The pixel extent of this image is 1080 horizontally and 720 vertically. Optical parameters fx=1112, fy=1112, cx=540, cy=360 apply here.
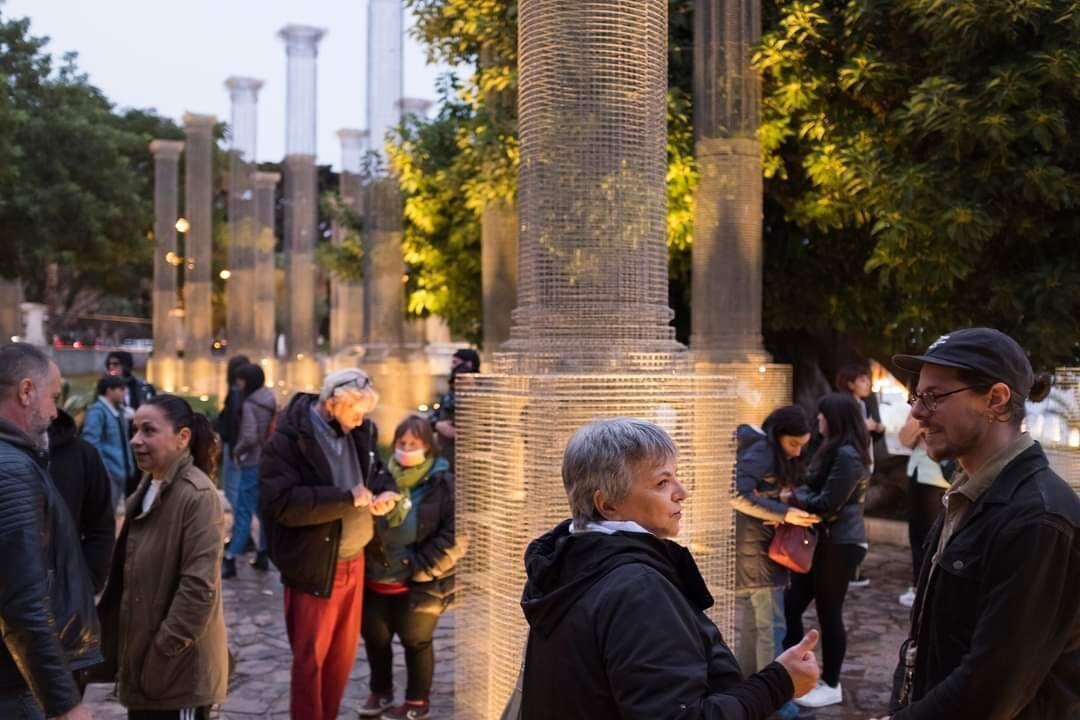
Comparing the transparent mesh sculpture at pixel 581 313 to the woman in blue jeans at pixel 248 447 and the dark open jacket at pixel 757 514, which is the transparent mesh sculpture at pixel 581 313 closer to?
the dark open jacket at pixel 757 514

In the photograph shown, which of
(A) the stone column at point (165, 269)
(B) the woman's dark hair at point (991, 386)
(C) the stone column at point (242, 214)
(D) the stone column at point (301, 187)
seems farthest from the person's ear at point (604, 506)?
(A) the stone column at point (165, 269)

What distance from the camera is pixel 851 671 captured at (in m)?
7.40

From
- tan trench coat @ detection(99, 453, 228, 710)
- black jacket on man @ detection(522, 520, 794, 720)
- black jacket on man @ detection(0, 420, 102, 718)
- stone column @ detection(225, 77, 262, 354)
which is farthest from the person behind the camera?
stone column @ detection(225, 77, 262, 354)

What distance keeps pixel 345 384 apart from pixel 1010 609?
11.6 ft

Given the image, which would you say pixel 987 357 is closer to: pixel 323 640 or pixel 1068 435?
pixel 323 640

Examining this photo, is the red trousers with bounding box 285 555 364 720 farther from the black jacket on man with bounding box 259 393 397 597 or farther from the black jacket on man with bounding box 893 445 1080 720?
the black jacket on man with bounding box 893 445 1080 720

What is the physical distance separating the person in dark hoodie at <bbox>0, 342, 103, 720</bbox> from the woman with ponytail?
7.09ft

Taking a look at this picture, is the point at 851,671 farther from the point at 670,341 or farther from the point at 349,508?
the point at 349,508

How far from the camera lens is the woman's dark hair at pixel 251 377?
9797 millimetres

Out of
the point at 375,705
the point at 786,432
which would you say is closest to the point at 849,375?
the point at 786,432

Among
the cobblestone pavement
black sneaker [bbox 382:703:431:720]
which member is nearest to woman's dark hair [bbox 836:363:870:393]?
the cobblestone pavement

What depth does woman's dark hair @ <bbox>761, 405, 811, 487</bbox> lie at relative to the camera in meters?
6.08

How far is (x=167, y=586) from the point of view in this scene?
4129 mm

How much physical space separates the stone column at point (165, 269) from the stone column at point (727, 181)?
21469mm
